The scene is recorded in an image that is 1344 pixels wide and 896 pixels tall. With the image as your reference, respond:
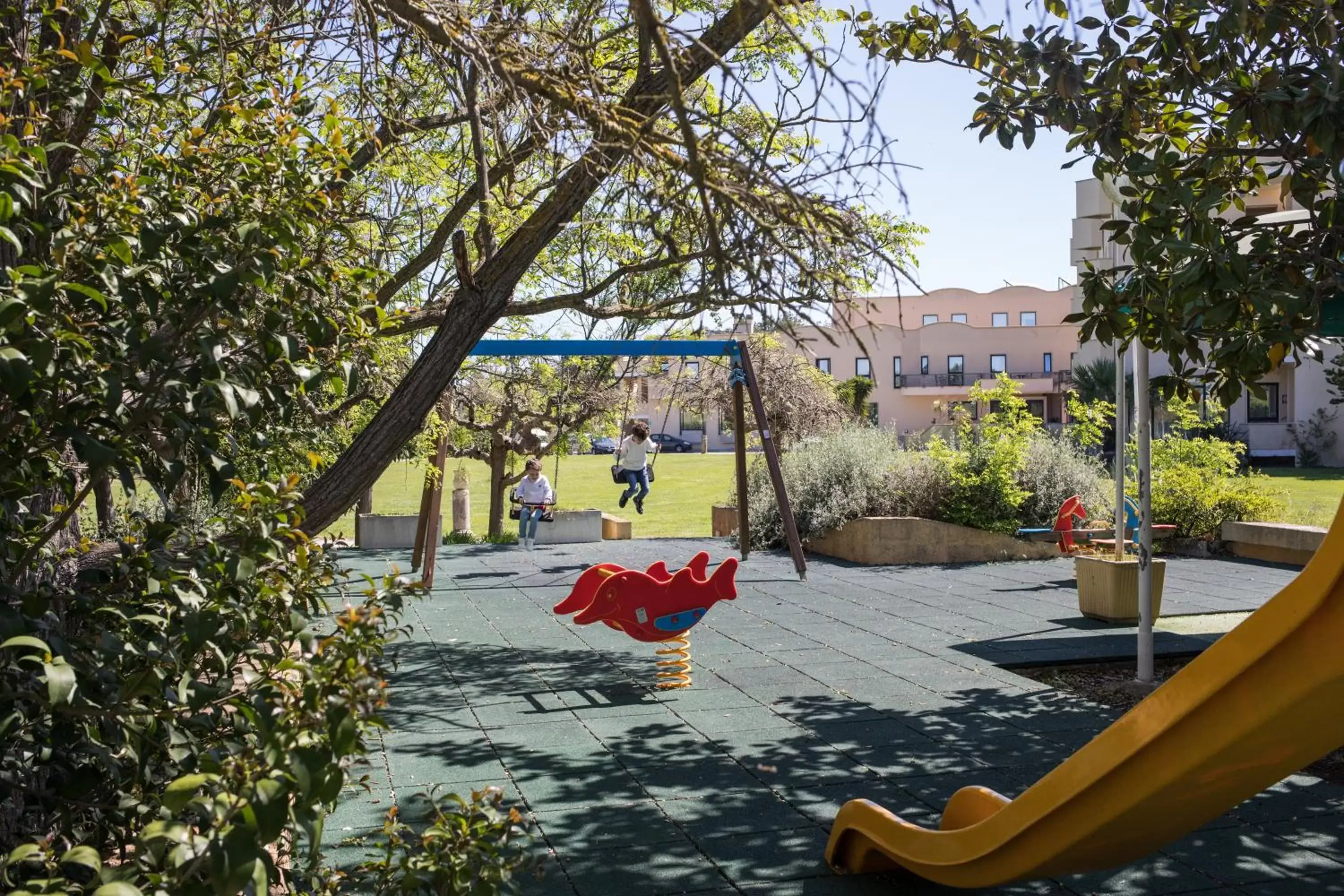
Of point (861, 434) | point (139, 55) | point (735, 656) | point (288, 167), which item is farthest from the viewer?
point (861, 434)

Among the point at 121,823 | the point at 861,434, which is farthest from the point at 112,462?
the point at 861,434

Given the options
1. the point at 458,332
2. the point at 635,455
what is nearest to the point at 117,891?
the point at 458,332

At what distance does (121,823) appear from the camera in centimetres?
242

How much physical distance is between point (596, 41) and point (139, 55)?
2.71 m

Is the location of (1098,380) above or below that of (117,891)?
above

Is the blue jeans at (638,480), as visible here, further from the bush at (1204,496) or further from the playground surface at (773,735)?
the bush at (1204,496)

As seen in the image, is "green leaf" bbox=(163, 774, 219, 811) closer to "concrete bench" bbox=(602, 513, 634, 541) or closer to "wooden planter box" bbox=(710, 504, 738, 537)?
"wooden planter box" bbox=(710, 504, 738, 537)

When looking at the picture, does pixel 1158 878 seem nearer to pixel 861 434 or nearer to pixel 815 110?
pixel 815 110

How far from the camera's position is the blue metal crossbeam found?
435 inches

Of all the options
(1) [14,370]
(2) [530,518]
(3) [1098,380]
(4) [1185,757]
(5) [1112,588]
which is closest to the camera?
(1) [14,370]

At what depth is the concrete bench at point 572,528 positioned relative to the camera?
18.5m

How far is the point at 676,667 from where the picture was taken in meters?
7.91

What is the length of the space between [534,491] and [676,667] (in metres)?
8.60

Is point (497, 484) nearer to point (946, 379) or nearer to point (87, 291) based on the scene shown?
point (87, 291)
